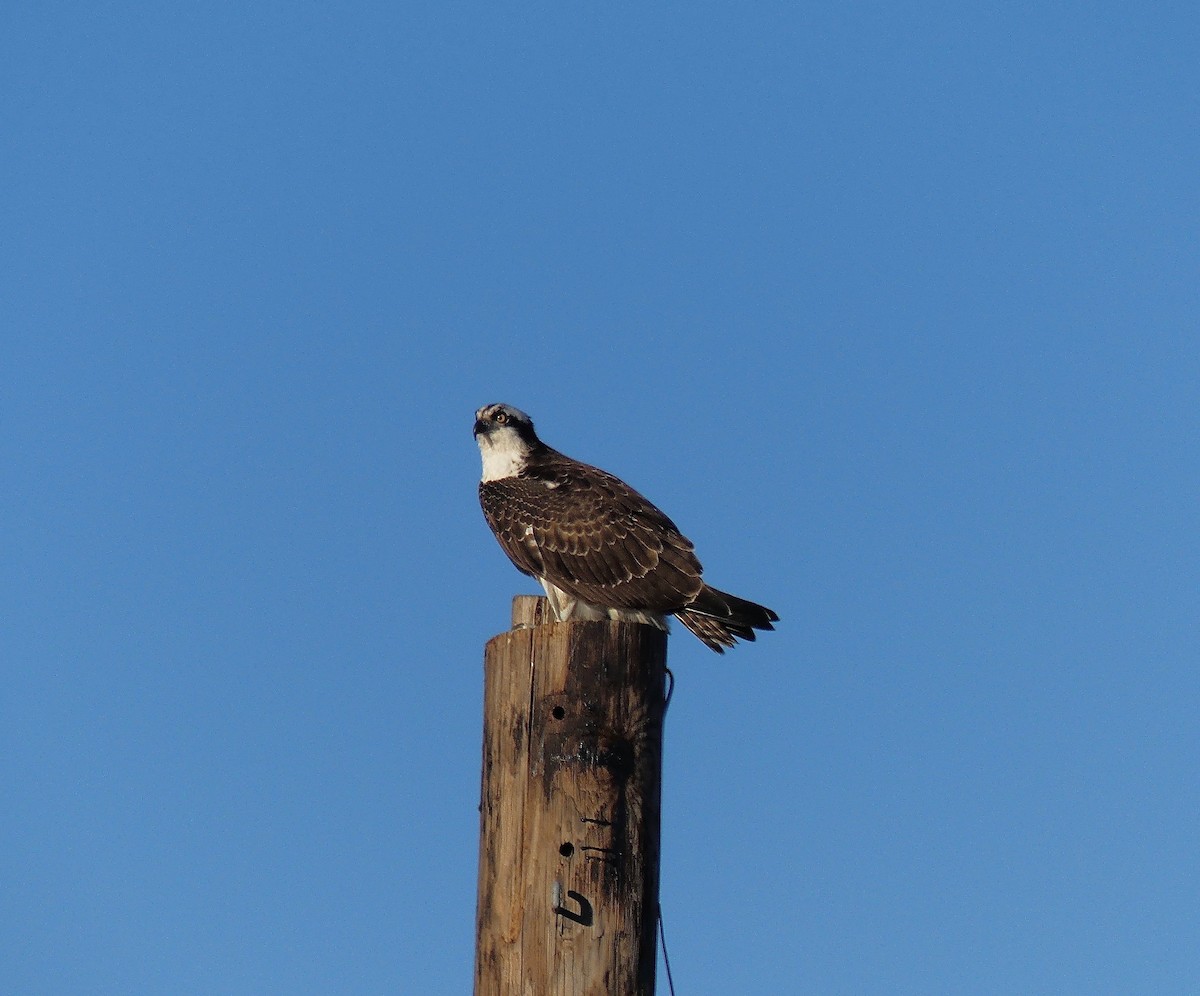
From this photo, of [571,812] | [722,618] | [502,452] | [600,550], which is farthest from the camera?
[502,452]

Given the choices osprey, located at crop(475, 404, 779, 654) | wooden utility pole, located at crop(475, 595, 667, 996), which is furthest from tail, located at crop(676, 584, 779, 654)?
wooden utility pole, located at crop(475, 595, 667, 996)

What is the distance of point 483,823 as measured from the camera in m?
5.24

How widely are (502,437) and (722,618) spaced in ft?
9.19

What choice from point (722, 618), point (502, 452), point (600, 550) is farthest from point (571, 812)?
point (502, 452)

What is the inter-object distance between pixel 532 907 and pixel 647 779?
667mm

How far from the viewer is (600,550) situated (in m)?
9.05

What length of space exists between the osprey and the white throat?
2 cm

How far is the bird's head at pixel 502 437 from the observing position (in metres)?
10.4

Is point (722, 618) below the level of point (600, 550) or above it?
below

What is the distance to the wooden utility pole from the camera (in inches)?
194

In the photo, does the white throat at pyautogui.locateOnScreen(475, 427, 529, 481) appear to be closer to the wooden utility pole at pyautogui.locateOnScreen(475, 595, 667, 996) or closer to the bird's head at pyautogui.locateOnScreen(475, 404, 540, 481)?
the bird's head at pyautogui.locateOnScreen(475, 404, 540, 481)

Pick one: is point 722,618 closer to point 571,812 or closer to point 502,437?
point 502,437

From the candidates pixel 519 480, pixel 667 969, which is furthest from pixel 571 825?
pixel 519 480

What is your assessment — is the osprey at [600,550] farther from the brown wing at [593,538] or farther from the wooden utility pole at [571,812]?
the wooden utility pole at [571,812]
